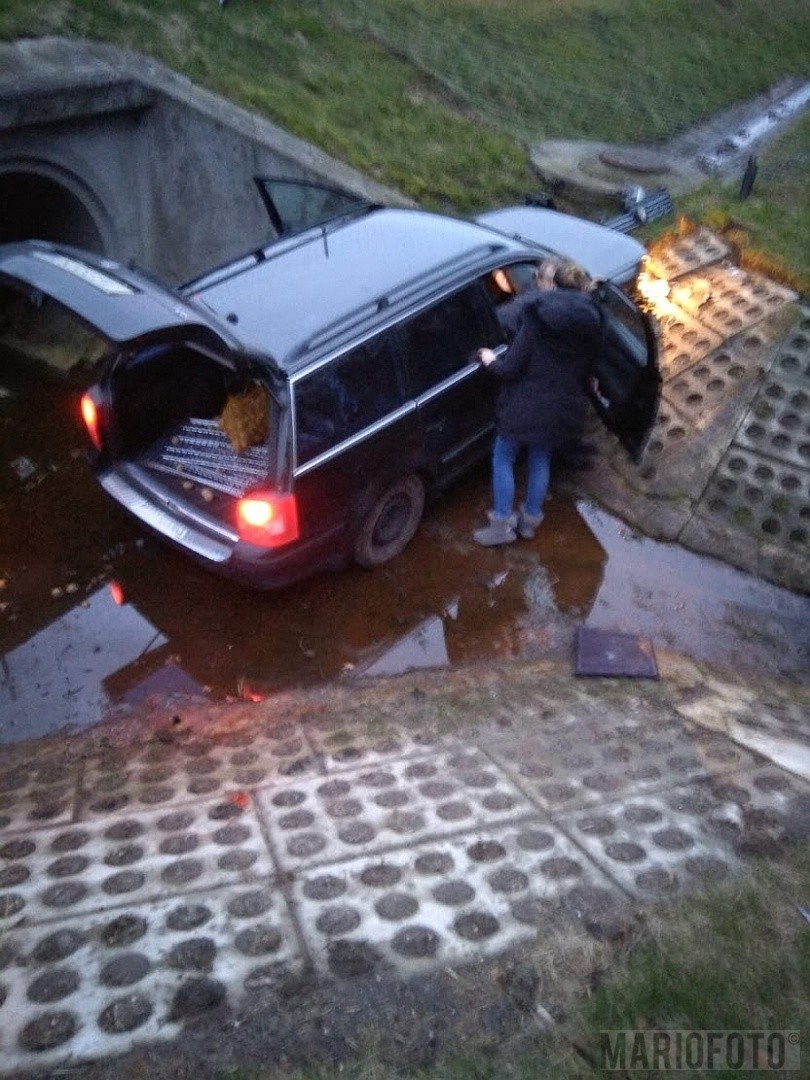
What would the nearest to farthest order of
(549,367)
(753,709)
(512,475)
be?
(753,709) < (549,367) < (512,475)

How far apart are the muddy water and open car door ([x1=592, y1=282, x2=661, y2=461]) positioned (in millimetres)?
796

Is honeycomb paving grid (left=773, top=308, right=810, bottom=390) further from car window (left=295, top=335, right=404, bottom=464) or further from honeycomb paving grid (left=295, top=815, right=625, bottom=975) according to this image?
honeycomb paving grid (left=295, top=815, right=625, bottom=975)

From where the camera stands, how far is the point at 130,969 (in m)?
2.90

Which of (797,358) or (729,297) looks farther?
(729,297)

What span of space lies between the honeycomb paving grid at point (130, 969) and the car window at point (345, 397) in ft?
8.00

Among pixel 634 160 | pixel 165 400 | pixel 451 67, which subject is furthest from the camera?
pixel 451 67

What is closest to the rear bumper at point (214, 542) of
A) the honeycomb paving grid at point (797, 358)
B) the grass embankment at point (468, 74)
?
the honeycomb paving grid at point (797, 358)

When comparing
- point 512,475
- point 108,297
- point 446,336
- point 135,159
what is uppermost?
point 135,159

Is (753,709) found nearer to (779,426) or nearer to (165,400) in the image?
(779,426)

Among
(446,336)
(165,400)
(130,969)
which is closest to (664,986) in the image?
(130,969)

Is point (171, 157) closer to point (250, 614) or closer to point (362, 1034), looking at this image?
point (250, 614)

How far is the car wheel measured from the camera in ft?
18.3

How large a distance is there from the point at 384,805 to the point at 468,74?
1094 centimetres

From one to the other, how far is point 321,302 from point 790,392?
4043mm
